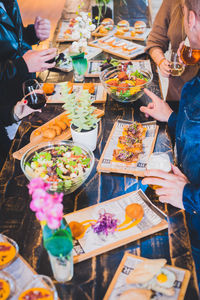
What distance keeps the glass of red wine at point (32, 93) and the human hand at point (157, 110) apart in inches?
29.3

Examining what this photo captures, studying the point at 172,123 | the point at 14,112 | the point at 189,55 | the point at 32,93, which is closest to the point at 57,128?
the point at 32,93

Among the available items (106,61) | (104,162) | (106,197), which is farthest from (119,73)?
(106,197)

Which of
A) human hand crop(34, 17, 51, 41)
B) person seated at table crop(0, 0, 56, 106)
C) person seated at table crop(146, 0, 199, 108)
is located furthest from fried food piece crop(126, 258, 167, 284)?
human hand crop(34, 17, 51, 41)

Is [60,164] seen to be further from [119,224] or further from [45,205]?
Result: [45,205]

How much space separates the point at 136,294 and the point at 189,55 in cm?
169

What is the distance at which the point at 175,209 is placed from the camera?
133 centimetres

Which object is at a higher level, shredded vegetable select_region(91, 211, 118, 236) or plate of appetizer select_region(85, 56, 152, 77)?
plate of appetizer select_region(85, 56, 152, 77)

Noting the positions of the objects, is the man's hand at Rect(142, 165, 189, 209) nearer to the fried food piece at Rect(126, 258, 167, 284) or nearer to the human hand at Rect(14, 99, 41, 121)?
the fried food piece at Rect(126, 258, 167, 284)

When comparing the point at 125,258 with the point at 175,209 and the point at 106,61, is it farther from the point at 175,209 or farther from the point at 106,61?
the point at 106,61

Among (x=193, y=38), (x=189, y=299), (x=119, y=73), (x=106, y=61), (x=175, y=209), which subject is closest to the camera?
(x=189, y=299)

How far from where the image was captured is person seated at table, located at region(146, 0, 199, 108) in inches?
93.8

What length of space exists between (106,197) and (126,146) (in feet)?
1.30

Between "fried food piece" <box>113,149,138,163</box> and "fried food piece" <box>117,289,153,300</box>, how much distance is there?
0.73 metres

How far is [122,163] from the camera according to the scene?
1.55 metres
